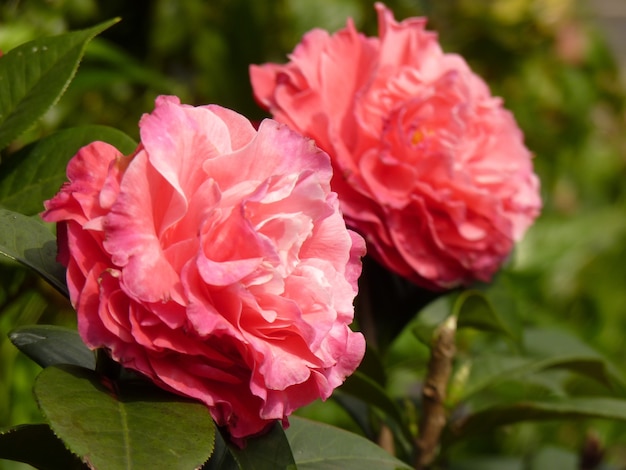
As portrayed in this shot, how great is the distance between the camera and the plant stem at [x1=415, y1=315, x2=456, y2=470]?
73cm

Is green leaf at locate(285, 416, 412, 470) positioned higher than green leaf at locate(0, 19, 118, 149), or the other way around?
green leaf at locate(0, 19, 118, 149)

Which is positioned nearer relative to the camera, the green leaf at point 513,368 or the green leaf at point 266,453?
the green leaf at point 266,453

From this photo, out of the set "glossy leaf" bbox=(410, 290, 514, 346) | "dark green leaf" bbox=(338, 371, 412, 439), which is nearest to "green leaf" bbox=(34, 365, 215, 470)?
"dark green leaf" bbox=(338, 371, 412, 439)


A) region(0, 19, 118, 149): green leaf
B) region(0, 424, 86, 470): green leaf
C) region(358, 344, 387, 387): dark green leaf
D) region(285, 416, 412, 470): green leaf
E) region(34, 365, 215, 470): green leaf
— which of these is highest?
region(0, 19, 118, 149): green leaf

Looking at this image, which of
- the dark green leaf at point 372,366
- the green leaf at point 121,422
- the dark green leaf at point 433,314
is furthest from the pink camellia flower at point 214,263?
the dark green leaf at point 433,314

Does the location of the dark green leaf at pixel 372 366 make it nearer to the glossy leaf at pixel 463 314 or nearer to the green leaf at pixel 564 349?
the glossy leaf at pixel 463 314

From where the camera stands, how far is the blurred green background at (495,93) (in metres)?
1.16

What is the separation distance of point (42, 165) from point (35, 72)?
0.07m

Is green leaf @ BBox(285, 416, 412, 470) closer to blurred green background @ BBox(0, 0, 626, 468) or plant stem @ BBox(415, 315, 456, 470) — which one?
plant stem @ BBox(415, 315, 456, 470)

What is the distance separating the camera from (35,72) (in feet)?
2.09

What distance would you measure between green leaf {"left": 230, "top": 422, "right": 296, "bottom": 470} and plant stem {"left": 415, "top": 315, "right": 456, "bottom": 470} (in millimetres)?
244

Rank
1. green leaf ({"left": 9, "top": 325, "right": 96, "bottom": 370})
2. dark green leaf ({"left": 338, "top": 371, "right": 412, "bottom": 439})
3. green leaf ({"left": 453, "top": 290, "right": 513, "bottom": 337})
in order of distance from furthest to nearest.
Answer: green leaf ({"left": 453, "top": 290, "right": 513, "bottom": 337}) → dark green leaf ({"left": 338, "top": 371, "right": 412, "bottom": 439}) → green leaf ({"left": 9, "top": 325, "right": 96, "bottom": 370})

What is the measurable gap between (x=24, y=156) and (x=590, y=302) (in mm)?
1658

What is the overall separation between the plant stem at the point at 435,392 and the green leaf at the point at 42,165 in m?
0.28
